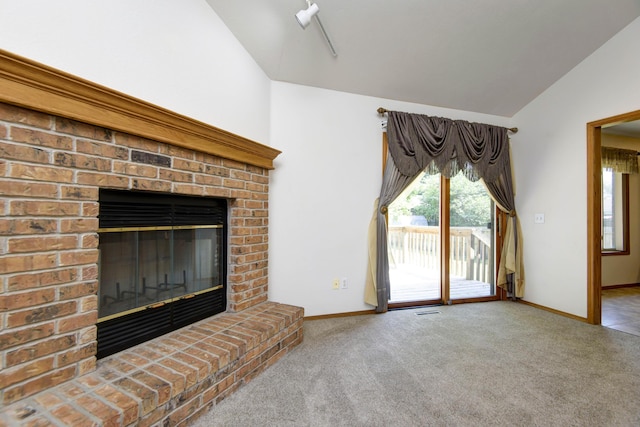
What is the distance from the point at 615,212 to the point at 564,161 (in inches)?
91.5

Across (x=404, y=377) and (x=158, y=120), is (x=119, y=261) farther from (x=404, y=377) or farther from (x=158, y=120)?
(x=404, y=377)

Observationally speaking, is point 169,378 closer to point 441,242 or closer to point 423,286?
A: point 423,286

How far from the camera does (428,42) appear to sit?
100 inches

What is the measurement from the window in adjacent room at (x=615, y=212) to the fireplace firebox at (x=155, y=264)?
217 inches

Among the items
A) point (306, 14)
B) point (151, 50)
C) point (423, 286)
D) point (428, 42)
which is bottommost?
point (423, 286)

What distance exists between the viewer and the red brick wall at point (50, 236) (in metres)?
1.12

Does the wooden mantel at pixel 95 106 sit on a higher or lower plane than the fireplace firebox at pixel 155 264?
higher

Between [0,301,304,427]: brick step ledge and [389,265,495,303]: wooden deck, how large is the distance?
1.57 metres

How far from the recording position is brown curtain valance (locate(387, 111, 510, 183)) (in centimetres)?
304

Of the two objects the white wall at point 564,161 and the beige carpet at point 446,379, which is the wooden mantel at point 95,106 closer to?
the beige carpet at point 446,379

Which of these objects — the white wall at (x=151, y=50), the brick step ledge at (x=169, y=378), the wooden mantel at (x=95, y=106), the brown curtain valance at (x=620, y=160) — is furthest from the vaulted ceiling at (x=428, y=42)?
the brick step ledge at (x=169, y=378)

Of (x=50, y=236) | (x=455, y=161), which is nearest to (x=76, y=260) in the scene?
(x=50, y=236)

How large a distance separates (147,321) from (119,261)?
0.40 metres

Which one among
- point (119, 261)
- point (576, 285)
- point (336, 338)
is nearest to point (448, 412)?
point (336, 338)
